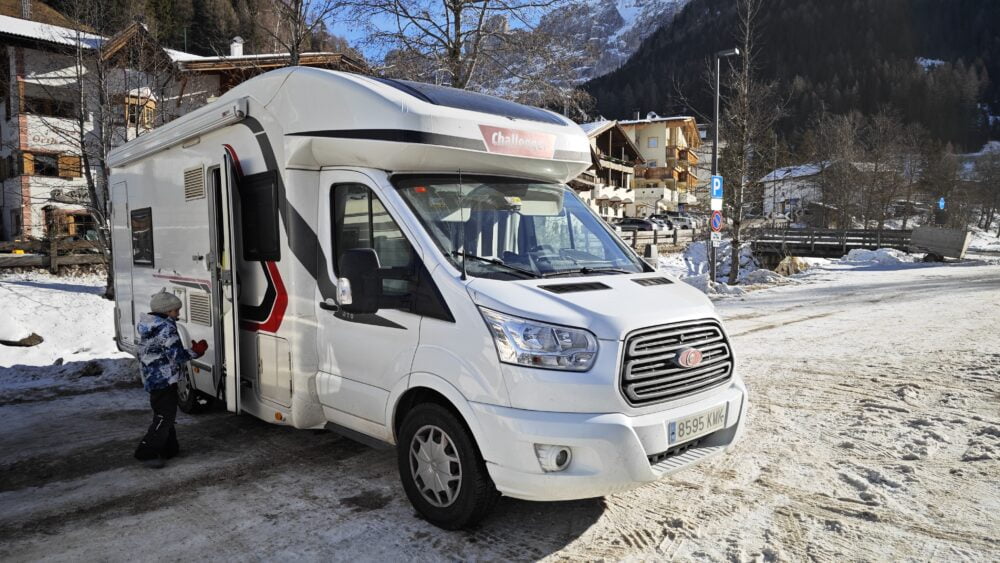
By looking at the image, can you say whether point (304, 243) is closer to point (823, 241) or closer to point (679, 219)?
point (823, 241)

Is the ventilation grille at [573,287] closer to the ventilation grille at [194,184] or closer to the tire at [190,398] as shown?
the ventilation grille at [194,184]

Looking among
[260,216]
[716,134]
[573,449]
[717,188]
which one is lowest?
[573,449]

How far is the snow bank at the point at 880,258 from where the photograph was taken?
90.9 feet

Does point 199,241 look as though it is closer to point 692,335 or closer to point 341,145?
point 341,145

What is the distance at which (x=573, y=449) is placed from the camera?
346 cm

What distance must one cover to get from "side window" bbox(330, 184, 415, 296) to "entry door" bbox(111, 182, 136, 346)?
3.96 metres

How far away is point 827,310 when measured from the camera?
44.2 feet

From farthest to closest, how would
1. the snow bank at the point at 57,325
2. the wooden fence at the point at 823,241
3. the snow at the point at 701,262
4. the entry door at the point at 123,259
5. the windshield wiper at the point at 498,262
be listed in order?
the wooden fence at the point at 823,241 < the snow at the point at 701,262 < the snow bank at the point at 57,325 < the entry door at the point at 123,259 < the windshield wiper at the point at 498,262

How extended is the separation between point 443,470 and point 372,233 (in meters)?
1.62

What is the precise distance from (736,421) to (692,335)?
0.69 m

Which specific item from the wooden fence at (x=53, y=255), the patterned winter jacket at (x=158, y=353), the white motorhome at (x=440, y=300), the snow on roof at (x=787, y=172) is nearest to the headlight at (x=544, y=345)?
the white motorhome at (x=440, y=300)

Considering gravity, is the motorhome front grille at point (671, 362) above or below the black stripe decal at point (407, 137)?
below

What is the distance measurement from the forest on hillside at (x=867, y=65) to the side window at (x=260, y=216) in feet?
345

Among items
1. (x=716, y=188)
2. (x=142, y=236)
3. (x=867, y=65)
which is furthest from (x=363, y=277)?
(x=867, y=65)
